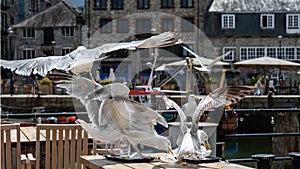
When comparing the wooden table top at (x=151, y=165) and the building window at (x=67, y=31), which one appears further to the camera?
the building window at (x=67, y=31)

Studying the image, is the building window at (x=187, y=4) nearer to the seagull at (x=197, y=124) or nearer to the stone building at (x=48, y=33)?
the stone building at (x=48, y=33)

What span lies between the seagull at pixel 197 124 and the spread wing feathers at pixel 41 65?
0.86m

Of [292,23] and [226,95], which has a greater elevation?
[292,23]

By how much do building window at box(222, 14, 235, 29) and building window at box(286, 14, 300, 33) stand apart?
3.39m

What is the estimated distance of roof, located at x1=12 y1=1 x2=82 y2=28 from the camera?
44312 mm

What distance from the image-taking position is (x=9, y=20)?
168ft

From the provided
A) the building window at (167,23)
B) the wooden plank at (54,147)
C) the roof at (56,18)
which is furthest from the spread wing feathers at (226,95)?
the roof at (56,18)

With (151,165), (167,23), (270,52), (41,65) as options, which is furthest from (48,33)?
(151,165)

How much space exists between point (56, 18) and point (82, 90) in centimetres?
4152

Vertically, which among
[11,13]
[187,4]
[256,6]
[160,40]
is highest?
[11,13]

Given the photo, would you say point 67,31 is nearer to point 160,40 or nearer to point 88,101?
point 88,101

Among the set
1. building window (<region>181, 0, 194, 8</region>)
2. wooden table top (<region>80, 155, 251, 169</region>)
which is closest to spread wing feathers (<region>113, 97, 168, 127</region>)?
wooden table top (<region>80, 155, 251, 169</region>)

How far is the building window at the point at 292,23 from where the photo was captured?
38.7 m

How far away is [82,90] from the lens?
165 inches
